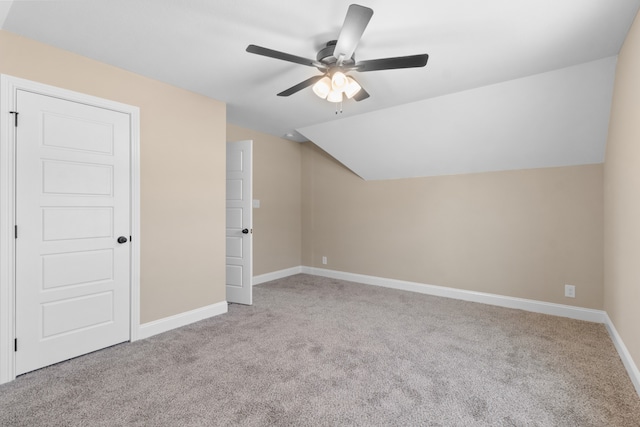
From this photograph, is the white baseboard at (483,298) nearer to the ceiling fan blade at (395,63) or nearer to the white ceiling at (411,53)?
the white ceiling at (411,53)

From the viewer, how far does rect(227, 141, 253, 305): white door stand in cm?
382

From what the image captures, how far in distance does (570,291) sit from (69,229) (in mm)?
4990

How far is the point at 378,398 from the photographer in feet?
6.39

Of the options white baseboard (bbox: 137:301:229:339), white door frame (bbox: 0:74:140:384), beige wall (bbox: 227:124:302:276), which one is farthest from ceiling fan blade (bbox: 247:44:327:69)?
beige wall (bbox: 227:124:302:276)

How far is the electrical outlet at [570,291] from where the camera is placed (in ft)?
11.1

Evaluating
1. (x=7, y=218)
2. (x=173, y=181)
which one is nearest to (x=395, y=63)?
(x=173, y=181)

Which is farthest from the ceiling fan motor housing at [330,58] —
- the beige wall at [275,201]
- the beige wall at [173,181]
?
the beige wall at [275,201]

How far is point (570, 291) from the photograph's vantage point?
339cm

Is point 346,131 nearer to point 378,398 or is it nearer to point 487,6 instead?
point 487,6

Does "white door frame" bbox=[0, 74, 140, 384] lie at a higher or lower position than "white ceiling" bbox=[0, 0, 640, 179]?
lower

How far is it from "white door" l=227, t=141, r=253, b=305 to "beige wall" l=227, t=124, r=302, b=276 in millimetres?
819

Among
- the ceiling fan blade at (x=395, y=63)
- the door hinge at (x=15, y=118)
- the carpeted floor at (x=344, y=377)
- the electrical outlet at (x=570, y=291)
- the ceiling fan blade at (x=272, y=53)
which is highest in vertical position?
the ceiling fan blade at (x=272, y=53)

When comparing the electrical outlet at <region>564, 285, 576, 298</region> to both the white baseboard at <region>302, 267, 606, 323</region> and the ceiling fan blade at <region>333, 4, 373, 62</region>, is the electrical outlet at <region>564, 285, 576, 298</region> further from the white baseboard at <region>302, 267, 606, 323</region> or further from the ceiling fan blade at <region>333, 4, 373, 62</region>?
the ceiling fan blade at <region>333, 4, 373, 62</region>

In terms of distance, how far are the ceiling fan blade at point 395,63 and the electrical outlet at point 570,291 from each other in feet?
10.3
